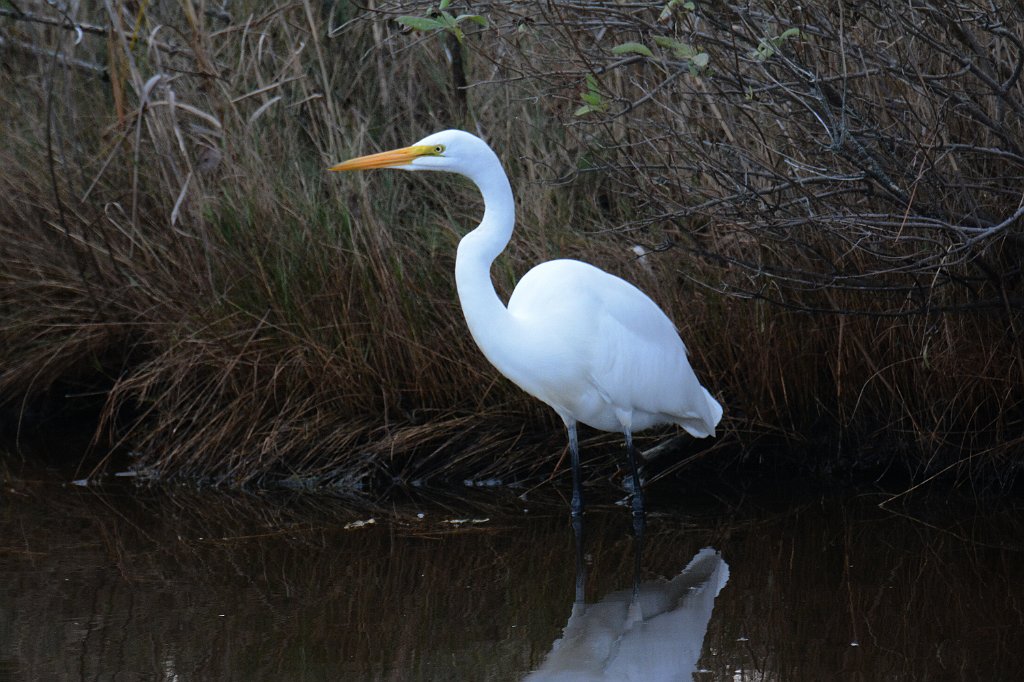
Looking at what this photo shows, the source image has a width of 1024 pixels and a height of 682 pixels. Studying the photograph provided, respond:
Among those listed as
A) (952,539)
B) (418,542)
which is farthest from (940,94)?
(418,542)

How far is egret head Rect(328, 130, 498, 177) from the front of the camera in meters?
3.64

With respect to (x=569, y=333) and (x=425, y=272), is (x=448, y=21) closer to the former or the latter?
(x=569, y=333)

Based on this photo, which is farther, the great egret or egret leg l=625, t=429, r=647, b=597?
egret leg l=625, t=429, r=647, b=597

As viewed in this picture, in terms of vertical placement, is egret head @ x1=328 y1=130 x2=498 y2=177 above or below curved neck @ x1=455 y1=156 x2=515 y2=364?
above

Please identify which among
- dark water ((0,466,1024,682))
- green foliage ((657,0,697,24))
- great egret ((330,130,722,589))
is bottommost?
dark water ((0,466,1024,682))

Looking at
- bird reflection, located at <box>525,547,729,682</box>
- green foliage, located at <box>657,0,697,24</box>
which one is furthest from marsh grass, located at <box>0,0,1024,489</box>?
bird reflection, located at <box>525,547,729,682</box>

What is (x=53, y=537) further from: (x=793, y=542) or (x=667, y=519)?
(x=793, y=542)

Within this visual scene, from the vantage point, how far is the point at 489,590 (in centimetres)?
356

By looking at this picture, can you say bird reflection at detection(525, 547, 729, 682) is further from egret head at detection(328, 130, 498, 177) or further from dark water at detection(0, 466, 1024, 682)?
egret head at detection(328, 130, 498, 177)

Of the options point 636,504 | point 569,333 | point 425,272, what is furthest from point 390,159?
point 636,504

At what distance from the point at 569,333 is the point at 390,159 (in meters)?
0.82

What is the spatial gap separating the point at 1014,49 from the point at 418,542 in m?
2.49

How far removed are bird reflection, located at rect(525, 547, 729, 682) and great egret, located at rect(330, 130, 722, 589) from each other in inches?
20.6

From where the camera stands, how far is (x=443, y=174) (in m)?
5.33
